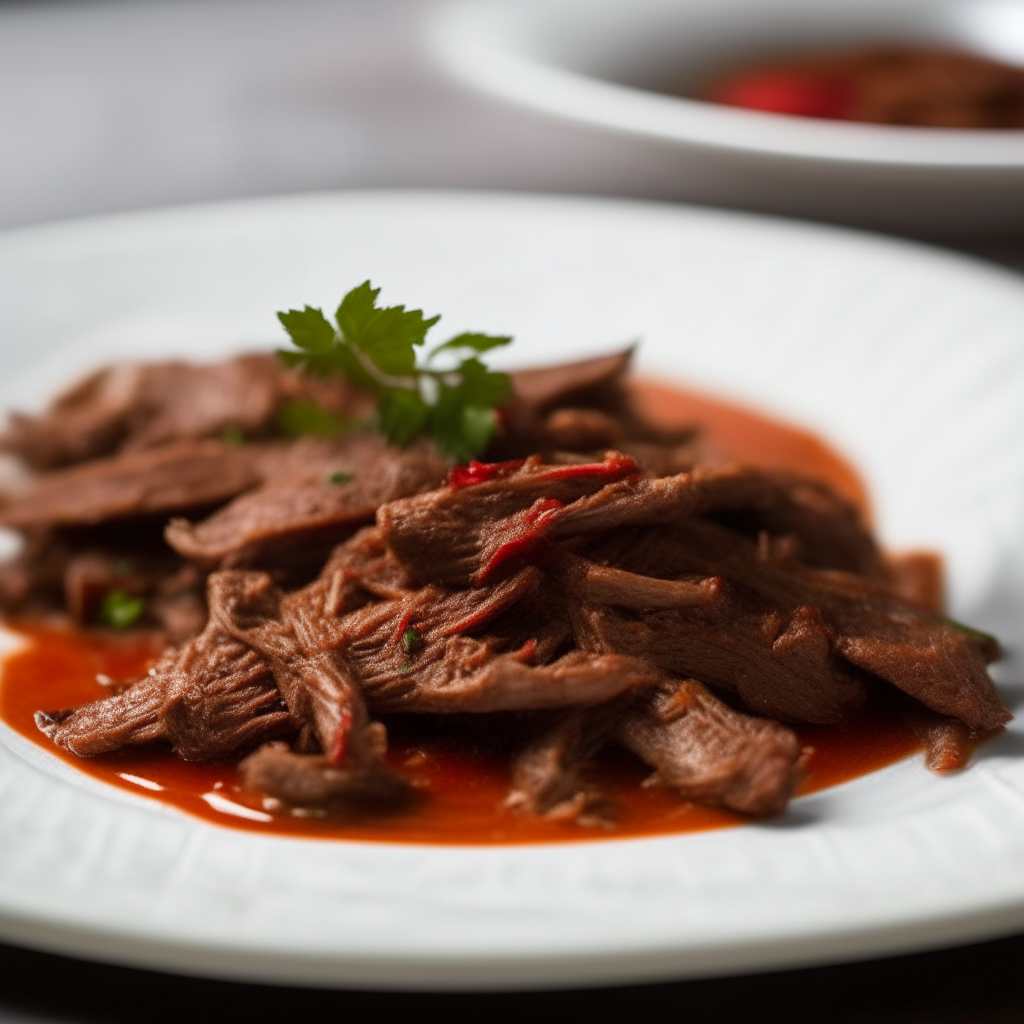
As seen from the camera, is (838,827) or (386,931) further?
(838,827)

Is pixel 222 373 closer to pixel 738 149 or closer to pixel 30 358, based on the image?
pixel 30 358

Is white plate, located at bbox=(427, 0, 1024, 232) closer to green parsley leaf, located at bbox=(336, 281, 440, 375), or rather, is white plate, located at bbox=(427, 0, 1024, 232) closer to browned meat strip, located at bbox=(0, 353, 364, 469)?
browned meat strip, located at bbox=(0, 353, 364, 469)

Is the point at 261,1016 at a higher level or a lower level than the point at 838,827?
lower

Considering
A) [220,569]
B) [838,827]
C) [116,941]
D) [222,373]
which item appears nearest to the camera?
[116,941]

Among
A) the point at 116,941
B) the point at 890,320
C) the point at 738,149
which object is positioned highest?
the point at 738,149

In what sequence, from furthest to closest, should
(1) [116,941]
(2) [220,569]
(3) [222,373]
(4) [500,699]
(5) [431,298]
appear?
(5) [431,298]
(3) [222,373]
(2) [220,569]
(4) [500,699]
(1) [116,941]

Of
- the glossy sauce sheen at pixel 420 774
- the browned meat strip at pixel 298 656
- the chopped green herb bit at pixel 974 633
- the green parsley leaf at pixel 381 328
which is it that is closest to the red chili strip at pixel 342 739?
the browned meat strip at pixel 298 656

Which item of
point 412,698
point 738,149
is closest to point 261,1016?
point 412,698
